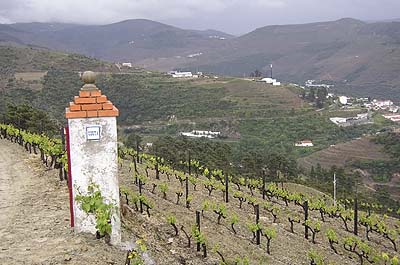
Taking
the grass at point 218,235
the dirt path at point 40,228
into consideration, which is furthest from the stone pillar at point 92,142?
the grass at point 218,235

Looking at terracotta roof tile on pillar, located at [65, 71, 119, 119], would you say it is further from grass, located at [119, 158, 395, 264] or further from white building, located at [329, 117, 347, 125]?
white building, located at [329, 117, 347, 125]

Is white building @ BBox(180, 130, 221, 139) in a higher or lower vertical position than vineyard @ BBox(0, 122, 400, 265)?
lower

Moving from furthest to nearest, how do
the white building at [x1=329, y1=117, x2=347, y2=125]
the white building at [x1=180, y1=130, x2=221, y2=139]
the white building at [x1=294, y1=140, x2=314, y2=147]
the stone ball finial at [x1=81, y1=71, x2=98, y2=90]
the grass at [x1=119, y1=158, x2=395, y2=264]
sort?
the white building at [x1=329, y1=117, x2=347, y2=125]
the white building at [x1=180, y1=130, x2=221, y2=139]
the white building at [x1=294, y1=140, x2=314, y2=147]
the grass at [x1=119, y1=158, x2=395, y2=264]
the stone ball finial at [x1=81, y1=71, x2=98, y2=90]

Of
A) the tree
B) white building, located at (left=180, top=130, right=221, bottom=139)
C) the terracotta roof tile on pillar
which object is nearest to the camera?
the terracotta roof tile on pillar

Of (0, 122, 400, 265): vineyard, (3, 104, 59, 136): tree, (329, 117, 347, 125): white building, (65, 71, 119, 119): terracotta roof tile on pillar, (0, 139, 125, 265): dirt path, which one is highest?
(65, 71, 119, 119): terracotta roof tile on pillar

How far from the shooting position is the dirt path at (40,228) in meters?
6.35

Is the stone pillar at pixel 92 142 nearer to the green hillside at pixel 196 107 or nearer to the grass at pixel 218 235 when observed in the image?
the grass at pixel 218 235

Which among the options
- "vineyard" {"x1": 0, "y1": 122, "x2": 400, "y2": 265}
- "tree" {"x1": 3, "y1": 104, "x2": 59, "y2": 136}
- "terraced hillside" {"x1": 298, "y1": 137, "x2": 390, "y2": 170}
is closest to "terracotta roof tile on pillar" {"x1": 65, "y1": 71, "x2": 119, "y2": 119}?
"vineyard" {"x1": 0, "y1": 122, "x2": 400, "y2": 265}

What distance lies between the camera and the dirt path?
6348 mm

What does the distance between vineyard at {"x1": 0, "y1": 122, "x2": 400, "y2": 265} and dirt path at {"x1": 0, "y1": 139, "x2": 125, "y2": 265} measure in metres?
0.56

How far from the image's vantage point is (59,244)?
6785mm

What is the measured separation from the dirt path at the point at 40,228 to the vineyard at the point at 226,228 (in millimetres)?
560

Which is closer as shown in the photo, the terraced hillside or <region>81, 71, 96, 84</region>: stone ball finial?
<region>81, 71, 96, 84</region>: stone ball finial

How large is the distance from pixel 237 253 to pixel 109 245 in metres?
3.10
